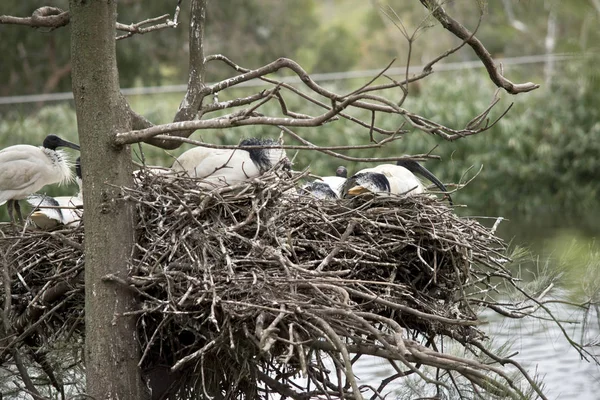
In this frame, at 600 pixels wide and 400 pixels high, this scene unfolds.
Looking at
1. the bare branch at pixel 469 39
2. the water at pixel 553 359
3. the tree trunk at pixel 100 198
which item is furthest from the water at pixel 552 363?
the tree trunk at pixel 100 198

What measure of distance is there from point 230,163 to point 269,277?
1033mm

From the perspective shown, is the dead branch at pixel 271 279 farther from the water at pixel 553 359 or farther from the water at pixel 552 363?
the water at pixel 552 363

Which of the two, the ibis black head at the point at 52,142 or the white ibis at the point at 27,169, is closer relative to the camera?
the white ibis at the point at 27,169

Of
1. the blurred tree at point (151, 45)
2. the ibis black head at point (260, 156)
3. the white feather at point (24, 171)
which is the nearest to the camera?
the ibis black head at point (260, 156)

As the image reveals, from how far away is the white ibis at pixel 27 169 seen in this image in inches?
187

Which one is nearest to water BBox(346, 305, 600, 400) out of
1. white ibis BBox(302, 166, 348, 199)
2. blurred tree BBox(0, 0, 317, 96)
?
white ibis BBox(302, 166, 348, 199)

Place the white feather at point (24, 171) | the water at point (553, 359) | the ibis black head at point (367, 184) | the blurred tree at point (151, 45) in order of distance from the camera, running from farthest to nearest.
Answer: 1. the blurred tree at point (151, 45)
2. the water at point (553, 359)
3. the white feather at point (24, 171)
4. the ibis black head at point (367, 184)

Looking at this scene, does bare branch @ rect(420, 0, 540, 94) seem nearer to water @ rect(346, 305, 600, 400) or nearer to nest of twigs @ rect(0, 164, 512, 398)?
nest of twigs @ rect(0, 164, 512, 398)

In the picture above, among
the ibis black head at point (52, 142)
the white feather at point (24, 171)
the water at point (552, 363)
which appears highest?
the ibis black head at point (52, 142)

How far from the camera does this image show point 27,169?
4801 mm

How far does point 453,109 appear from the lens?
46.6 feet

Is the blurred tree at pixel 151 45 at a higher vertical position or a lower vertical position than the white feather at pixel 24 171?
higher

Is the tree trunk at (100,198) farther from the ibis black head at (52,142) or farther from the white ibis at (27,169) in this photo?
the ibis black head at (52,142)

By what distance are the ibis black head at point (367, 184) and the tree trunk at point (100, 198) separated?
1.03 metres
